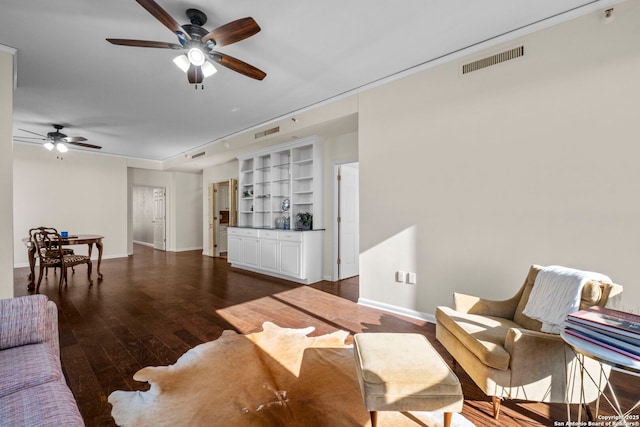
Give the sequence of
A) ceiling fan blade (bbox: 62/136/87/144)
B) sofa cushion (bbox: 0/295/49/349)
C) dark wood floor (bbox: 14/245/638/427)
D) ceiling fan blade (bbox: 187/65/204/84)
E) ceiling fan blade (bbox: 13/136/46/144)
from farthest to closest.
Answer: ceiling fan blade (bbox: 13/136/46/144), ceiling fan blade (bbox: 62/136/87/144), ceiling fan blade (bbox: 187/65/204/84), dark wood floor (bbox: 14/245/638/427), sofa cushion (bbox: 0/295/49/349)

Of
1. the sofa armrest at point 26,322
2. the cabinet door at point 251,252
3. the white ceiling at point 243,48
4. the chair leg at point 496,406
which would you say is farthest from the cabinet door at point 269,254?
the chair leg at point 496,406

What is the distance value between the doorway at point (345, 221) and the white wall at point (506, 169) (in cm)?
136

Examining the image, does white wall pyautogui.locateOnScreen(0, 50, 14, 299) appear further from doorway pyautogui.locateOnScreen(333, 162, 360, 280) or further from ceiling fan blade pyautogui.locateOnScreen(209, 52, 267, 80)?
doorway pyautogui.locateOnScreen(333, 162, 360, 280)

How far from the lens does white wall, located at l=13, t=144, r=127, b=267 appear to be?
6.58 m

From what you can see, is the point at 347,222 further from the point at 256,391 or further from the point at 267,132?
the point at 256,391

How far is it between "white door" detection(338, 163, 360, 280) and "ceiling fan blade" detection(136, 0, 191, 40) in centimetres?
330

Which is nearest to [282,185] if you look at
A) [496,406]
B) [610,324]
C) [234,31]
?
[234,31]

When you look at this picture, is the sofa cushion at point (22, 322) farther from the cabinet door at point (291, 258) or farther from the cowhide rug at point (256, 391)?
A: the cabinet door at point (291, 258)

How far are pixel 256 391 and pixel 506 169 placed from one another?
115 inches

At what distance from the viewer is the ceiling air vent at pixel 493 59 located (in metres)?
2.68

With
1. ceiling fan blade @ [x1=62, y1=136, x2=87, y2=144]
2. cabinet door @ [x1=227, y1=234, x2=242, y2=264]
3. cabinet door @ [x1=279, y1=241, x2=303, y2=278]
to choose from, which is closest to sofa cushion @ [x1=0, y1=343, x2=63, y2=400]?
cabinet door @ [x1=279, y1=241, x2=303, y2=278]

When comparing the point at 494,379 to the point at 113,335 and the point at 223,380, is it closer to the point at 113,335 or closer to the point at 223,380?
the point at 223,380

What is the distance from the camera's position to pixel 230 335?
2820 mm

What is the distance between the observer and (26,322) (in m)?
1.63
